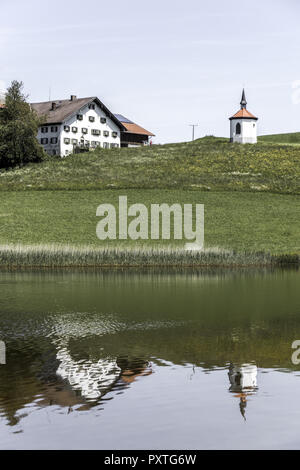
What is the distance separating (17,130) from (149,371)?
102 metres

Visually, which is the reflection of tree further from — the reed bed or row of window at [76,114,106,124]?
row of window at [76,114,106,124]

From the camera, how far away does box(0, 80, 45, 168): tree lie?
4572 inches

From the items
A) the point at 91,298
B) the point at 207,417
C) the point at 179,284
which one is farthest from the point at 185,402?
the point at 179,284

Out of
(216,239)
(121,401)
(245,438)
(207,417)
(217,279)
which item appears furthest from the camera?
(216,239)

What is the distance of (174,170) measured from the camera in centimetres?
10925

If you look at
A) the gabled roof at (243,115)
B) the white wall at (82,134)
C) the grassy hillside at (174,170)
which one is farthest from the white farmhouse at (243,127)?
the white wall at (82,134)

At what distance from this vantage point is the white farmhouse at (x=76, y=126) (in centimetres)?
14000

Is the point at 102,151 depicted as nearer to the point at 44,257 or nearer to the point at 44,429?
the point at 44,257

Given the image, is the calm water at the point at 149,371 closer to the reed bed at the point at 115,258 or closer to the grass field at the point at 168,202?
the reed bed at the point at 115,258

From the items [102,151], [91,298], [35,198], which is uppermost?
[102,151]

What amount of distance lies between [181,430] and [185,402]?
7.03 feet

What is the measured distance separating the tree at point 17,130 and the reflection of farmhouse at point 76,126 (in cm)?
1587

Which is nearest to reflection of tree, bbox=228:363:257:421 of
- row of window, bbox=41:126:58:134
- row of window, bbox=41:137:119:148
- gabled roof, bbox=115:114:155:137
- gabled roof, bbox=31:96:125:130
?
gabled roof, bbox=31:96:125:130

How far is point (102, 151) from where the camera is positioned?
130750 mm
